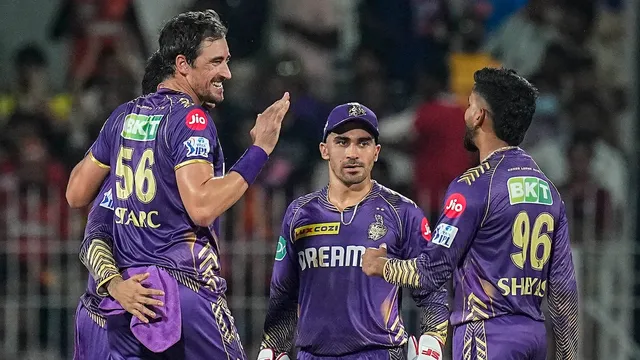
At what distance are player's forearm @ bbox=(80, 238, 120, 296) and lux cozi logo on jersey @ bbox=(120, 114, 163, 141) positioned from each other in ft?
1.91

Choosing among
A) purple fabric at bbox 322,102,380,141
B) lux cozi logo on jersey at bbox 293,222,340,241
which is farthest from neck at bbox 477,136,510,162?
lux cozi logo on jersey at bbox 293,222,340,241

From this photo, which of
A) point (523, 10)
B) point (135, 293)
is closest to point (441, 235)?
point (135, 293)

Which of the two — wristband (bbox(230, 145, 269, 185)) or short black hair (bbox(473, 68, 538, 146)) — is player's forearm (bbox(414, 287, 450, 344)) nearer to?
short black hair (bbox(473, 68, 538, 146))

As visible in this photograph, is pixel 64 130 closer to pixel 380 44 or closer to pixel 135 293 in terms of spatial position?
pixel 380 44

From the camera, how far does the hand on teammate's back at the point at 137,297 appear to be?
19.6 feet

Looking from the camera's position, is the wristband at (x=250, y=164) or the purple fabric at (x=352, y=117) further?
the purple fabric at (x=352, y=117)

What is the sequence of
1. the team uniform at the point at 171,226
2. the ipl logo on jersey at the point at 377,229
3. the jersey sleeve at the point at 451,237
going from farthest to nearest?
the ipl logo on jersey at the point at 377,229
the jersey sleeve at the point at 451,237
the team uniform at the point at 171,226

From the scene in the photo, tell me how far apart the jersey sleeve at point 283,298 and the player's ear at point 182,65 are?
3.91ft

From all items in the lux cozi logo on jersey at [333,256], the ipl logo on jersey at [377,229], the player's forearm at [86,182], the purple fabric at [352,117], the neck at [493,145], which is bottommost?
the lux cozi logo on jersey at [333,256]

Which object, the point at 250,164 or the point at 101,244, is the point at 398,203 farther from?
the point at 101,244

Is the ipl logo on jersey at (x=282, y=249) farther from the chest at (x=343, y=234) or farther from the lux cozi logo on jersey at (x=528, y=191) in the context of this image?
the lux cozi logo on jersey at (x=528, y=191)

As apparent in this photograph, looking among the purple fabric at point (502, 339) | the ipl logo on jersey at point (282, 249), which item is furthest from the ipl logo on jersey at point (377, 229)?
the purple fabric at point (502, 339)

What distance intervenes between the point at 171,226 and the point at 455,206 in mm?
1378

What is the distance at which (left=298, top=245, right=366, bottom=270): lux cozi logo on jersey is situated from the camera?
22.7ft
